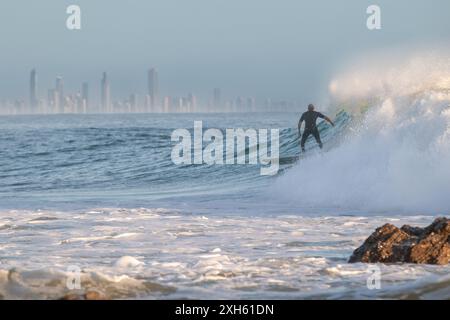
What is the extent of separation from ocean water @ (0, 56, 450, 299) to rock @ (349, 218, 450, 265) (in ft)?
0.63

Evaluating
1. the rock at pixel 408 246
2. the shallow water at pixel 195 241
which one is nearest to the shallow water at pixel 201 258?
the shallow water at pixel 195 241

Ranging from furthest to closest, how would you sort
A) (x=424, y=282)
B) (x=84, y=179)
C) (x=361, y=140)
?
(x=84, y=179) < (x=361, y=140) < (x=424, y=282)

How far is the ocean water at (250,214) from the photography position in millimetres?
8695

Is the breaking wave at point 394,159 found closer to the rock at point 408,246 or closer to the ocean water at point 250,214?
the ocean water at point 250,214

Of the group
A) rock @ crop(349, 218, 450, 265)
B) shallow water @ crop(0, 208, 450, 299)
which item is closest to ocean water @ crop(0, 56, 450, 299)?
shallow water @ crop(0, 208, 450, 299)

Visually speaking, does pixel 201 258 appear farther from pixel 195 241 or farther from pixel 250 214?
pixel 250 214

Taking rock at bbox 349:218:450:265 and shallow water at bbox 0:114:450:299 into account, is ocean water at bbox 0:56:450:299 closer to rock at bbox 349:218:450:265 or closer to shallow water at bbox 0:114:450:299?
shallow water at bbox 0:114:450:299

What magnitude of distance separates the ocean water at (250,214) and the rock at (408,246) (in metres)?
0.19

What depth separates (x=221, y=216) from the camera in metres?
15.4

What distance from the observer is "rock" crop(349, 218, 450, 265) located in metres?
9.37

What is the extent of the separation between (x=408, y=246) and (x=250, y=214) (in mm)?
6531
